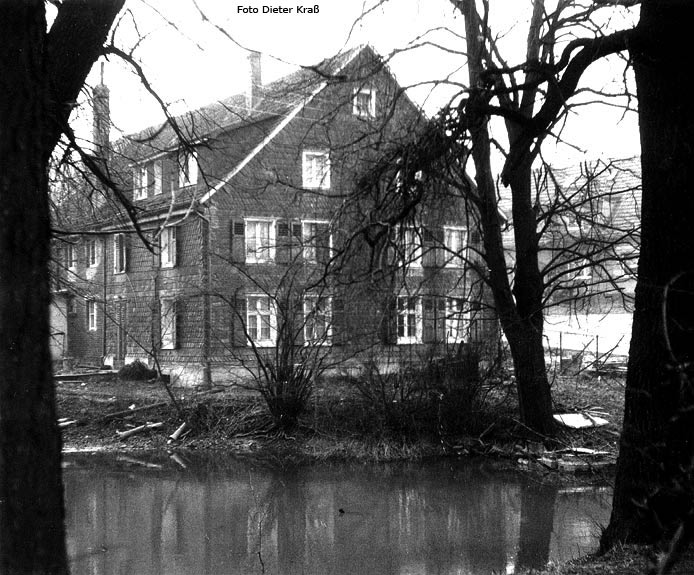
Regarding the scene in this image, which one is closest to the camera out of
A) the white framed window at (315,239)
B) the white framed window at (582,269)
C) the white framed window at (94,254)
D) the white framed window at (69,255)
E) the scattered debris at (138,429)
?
the white framed window at (582,269)

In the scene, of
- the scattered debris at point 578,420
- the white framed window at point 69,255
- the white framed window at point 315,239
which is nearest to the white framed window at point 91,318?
the white framed window at point 315,239

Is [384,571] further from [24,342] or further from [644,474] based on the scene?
[24,342]

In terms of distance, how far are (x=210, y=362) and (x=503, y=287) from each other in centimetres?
1031

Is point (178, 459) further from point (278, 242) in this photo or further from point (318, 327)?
point (278, 242)

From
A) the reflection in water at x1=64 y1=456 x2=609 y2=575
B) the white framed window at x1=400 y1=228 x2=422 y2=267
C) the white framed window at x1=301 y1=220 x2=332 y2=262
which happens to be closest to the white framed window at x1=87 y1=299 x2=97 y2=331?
the white framed window at x1=301 y1=220 x2=332 y2=262

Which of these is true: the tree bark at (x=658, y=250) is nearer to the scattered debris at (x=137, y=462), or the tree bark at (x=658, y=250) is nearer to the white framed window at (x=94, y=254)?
the scattered debris at (x=137, y=462)

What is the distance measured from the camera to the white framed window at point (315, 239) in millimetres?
13002

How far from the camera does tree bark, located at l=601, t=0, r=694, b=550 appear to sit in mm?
7355

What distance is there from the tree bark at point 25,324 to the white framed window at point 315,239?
7.57 meters

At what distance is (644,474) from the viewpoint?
7477mm

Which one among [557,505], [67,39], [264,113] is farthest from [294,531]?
[264,113]

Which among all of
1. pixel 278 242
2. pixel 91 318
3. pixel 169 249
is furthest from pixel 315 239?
pixel 91 318

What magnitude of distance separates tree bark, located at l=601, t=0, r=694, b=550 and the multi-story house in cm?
274

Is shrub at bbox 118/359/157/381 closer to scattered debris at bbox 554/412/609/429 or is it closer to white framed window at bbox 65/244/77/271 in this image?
white framed window at bbox 65/244/77/271
